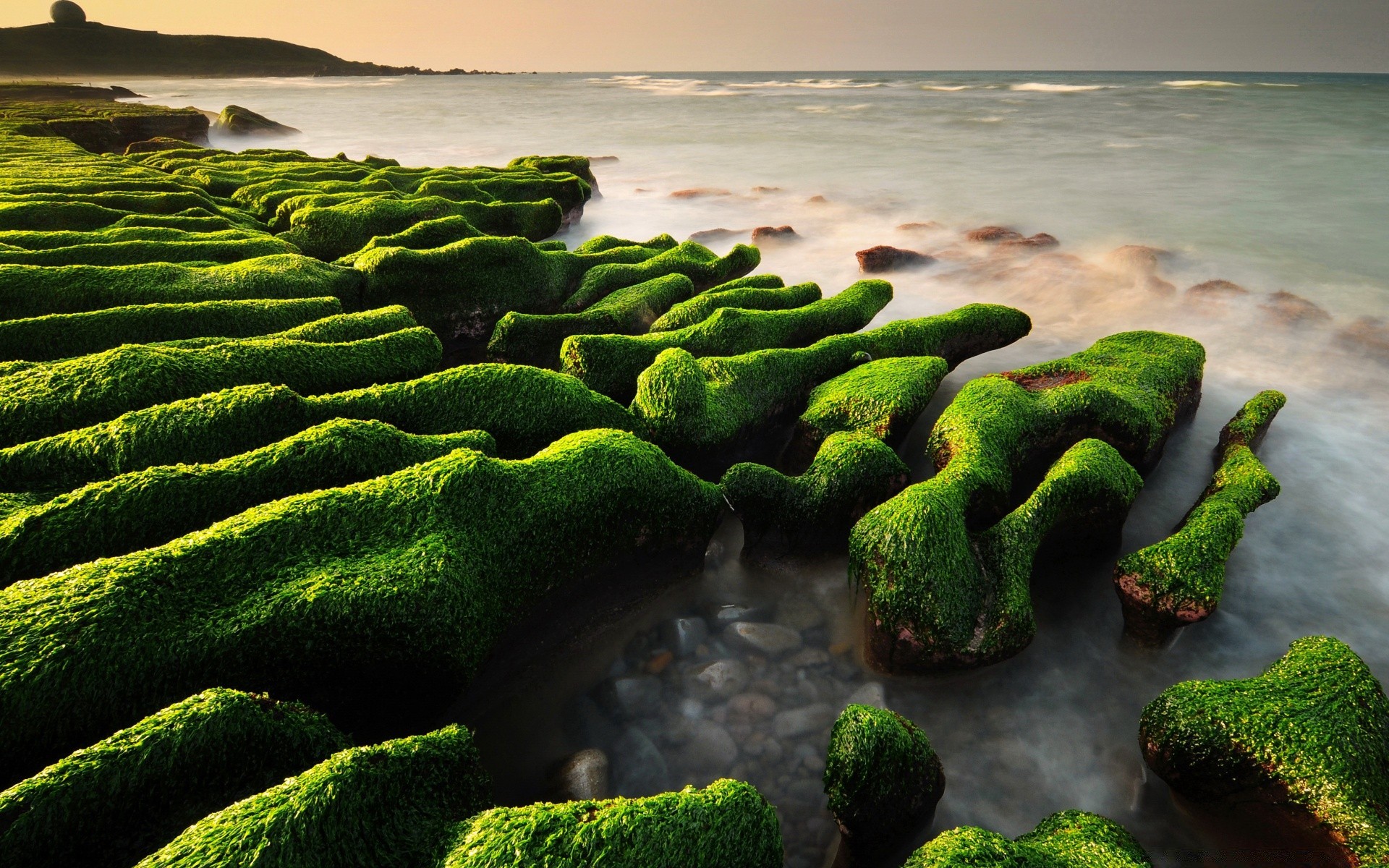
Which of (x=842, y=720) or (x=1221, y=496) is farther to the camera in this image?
(x=1221, y=496)

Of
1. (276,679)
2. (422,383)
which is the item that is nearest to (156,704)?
(276,679)

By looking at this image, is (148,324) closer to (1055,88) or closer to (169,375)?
(169,375)

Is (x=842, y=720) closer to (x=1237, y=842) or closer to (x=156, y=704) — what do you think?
(x=1237, y=842)

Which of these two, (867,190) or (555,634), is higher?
(867,190)

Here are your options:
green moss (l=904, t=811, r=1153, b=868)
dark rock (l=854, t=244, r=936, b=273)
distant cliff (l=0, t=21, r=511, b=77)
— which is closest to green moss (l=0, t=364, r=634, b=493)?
green moss (l=904, t=811, r=1153, b=868)

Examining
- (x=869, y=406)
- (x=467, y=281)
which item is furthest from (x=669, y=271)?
(x=869, y=406)

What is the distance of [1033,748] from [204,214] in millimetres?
8372

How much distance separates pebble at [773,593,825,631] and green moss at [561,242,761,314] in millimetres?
3786

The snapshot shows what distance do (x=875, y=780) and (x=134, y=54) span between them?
331ft

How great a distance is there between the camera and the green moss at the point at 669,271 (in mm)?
6371

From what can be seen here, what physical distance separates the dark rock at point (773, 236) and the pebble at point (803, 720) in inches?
326

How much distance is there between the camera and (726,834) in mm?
1841

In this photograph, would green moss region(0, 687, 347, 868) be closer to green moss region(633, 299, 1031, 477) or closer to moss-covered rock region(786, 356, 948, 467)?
green moss region(633, 299, 1031, 477)

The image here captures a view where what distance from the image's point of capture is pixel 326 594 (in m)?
2.15
